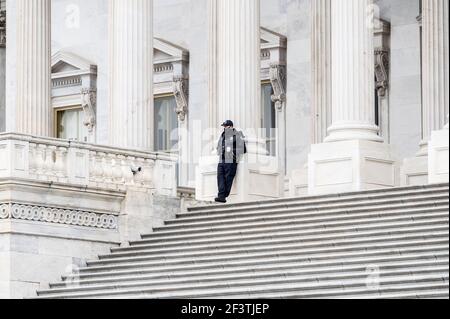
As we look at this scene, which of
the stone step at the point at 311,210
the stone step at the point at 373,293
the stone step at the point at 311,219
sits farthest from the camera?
the stone step at the point at 311,210

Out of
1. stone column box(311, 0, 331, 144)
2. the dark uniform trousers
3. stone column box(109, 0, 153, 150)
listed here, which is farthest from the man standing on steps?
stone column box(311, 0, 331, 144)

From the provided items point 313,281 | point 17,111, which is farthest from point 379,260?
point 17,111

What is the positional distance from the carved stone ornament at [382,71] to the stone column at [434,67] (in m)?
4.53

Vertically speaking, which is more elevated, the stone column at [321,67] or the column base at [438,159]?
the stone column at [321,67]

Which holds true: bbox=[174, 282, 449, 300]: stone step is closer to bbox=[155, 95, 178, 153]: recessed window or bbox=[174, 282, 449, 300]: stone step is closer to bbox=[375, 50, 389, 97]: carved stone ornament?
bbox=[375, 50, 389, 97]: carved stone ornament

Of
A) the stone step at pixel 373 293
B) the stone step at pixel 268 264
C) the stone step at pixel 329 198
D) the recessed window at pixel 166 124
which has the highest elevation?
the recessed window at pixel 166 124

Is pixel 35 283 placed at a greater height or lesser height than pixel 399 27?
lesser

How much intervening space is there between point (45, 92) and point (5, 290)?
11941mm

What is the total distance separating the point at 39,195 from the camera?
174 feet

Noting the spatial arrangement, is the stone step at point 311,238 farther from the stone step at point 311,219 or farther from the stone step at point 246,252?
the stone step at point 311,219

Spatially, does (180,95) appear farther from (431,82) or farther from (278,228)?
(278,228)

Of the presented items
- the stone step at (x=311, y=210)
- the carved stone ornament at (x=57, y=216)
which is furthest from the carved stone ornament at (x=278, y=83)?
the carved stone ornament at (x=57, y=216)

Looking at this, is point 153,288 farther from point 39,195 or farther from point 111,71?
point 111,71

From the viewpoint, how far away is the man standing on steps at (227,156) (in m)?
56.2
